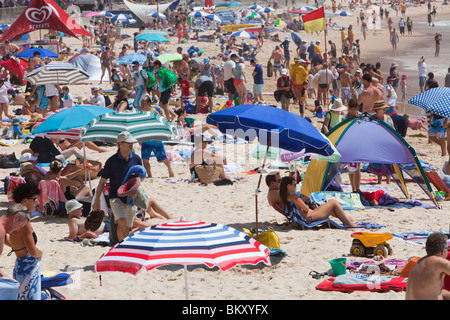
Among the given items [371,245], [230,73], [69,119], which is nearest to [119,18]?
[230,73]

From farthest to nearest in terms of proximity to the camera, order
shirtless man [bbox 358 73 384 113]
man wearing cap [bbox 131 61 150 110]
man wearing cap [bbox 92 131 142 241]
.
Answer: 1. man wearing cap [bbox 131 61 150 110]
2. shirtless man [bbox 358 73 384 113]
3. man wearing cap [bbox 92 131 142 241]

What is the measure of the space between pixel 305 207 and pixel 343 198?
132cm

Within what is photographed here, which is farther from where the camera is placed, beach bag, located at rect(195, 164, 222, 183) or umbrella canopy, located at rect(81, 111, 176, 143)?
beach bag, located at rect(195, 164, 222, 183)

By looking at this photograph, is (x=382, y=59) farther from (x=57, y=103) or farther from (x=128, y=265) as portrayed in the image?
(x=128, y=265)

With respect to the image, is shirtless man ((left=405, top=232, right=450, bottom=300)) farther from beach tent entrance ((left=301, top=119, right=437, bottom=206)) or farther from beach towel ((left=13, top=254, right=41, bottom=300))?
beach tent entrance ((left=301, top=119, right=437, bottom=206))

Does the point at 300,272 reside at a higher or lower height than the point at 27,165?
lower

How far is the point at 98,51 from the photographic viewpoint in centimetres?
2762

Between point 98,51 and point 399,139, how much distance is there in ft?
65.4

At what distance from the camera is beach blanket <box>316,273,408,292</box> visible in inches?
249

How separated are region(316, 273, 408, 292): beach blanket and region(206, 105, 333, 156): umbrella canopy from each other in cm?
163

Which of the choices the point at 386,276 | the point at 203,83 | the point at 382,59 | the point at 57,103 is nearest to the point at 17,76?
the point at 57,103

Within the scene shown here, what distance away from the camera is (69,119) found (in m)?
9.74

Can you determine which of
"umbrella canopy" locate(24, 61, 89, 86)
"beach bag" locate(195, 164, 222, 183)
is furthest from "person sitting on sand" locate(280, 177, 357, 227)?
"umbrella canopy" locate(24, 61, 89, 86)

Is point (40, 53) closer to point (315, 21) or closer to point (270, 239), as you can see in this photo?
point (315, 21)
